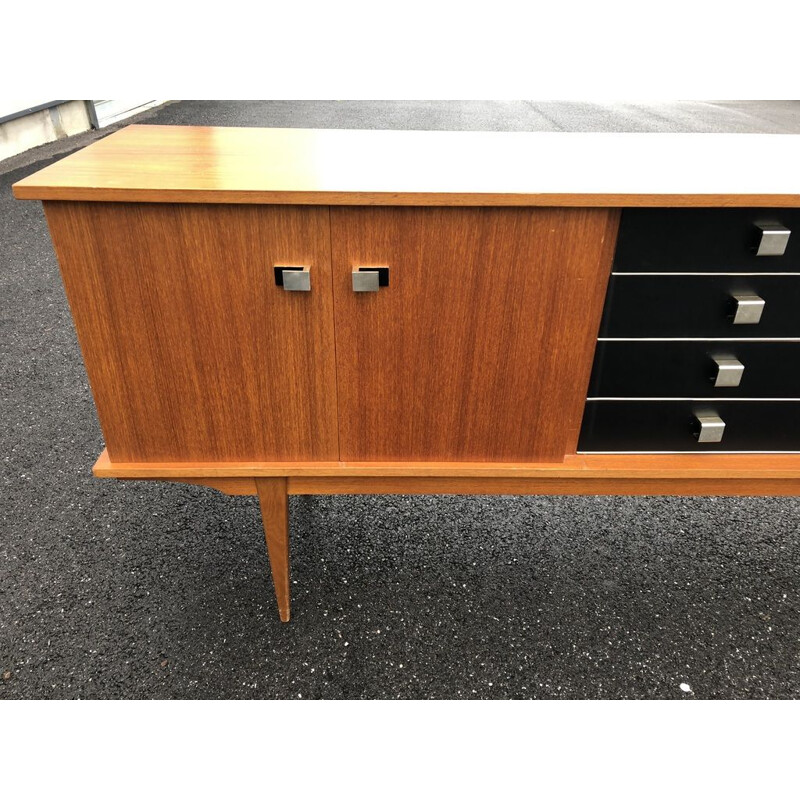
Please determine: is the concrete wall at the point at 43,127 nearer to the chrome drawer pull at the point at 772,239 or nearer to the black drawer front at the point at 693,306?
the black drawer front at the point at 693,306

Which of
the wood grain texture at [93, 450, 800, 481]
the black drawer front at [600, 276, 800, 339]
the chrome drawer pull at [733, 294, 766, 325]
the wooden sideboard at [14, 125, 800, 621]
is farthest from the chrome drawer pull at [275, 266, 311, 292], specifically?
the chrome drawer pull at [733, 294, 766, 325]

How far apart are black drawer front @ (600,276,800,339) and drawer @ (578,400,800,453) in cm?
15

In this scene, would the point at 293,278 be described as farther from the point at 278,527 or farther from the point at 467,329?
the point at 278,527

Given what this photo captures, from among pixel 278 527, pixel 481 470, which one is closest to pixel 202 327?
pixel 278 527

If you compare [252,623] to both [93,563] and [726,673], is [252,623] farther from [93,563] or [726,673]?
[726,673]

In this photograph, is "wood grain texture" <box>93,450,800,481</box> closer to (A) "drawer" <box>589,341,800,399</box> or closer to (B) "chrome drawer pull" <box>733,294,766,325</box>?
(A) "drawer" <box>589,341,800,399</box>

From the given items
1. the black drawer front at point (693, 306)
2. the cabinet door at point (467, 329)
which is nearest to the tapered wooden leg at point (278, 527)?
the cabinet door at point (467, 329)

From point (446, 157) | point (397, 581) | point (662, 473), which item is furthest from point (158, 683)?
point (446, 157)

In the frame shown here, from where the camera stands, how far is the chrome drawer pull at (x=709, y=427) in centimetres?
125

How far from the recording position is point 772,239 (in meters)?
1.06

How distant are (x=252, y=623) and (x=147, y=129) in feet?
3.79

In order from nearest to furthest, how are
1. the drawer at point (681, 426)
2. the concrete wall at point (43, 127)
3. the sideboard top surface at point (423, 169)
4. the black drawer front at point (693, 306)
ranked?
the sideboard top surface at point (423, 169) < the black drawer front at point (693, 306) < the drawer at point (681, 426) < the concrete wall at point (43, 127)

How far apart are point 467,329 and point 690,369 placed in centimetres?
44

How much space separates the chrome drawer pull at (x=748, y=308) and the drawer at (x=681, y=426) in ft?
0.60
